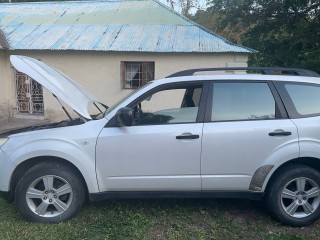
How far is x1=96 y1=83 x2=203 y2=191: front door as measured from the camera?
3684 mm

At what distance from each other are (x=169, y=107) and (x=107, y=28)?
842 centimetres

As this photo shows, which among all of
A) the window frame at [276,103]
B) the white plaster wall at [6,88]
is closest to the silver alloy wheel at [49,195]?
the window frame at [276,103]

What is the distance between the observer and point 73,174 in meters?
3.78

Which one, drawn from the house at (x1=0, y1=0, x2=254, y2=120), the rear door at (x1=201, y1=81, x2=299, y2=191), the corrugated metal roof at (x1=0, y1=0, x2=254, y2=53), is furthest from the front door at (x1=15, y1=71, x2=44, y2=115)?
the rear door at (x1=201, y1=81, x2=299, y2=191)

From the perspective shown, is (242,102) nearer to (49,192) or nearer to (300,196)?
(300,196)

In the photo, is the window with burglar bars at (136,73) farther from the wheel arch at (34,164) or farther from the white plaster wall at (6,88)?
the wheel arch at (34,164)

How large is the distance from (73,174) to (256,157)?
82.2 inches

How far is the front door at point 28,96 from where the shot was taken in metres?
11.7

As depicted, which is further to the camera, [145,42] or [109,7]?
[109,7]

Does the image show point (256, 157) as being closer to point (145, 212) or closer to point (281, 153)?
point (281, 153)

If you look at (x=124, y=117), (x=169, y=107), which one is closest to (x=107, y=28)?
(x=169, y=107)

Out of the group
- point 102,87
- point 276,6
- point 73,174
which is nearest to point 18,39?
point 102,87

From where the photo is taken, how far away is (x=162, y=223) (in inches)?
151

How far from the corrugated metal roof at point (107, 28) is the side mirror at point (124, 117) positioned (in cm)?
676
